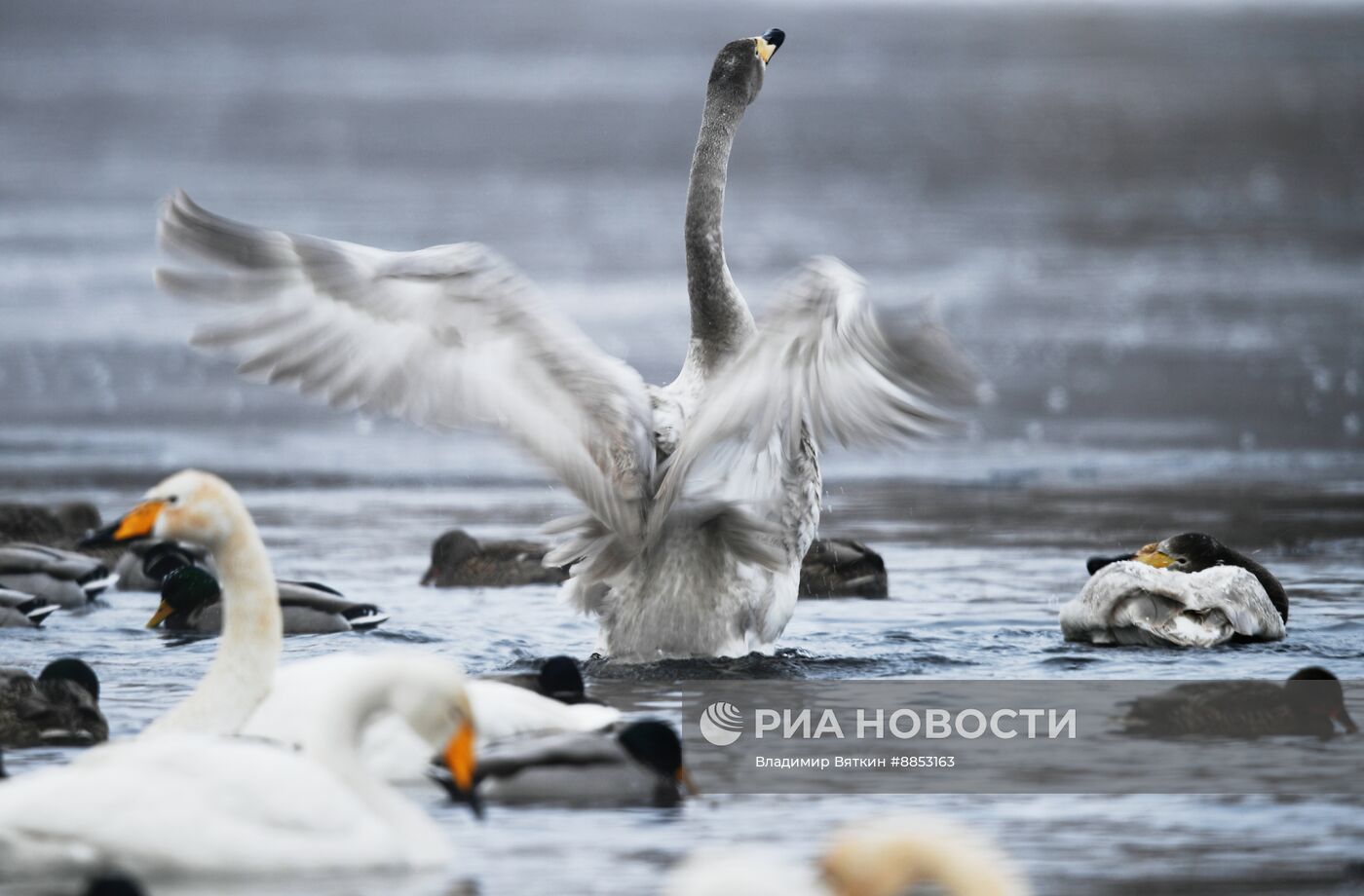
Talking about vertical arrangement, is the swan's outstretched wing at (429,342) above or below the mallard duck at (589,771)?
above

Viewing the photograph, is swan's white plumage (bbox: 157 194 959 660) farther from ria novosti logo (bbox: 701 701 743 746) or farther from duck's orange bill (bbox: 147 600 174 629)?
duck's orange bill (bbox: 147 600 174 629)

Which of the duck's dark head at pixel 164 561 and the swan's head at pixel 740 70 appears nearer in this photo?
the swan's head at pixel 740 70

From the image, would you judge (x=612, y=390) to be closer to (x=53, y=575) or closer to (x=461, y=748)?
(x=461, y=748)

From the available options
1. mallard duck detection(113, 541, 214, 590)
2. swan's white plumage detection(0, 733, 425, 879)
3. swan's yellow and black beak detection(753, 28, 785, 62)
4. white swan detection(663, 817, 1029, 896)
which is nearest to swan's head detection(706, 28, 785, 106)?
swan's yellow and black beak detection(753, 28, 785, 62)

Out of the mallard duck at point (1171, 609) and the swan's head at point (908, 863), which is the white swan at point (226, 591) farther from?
the mallard duck at point (1171, 609)

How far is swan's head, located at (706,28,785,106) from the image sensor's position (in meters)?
9.37

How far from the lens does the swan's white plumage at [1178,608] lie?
8.62m

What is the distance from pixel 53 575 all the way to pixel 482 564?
196 cm

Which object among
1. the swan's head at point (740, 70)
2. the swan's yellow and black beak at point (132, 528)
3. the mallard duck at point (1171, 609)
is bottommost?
the mallard duck at point (1171, 609)

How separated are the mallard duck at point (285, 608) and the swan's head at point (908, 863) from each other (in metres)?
5.02

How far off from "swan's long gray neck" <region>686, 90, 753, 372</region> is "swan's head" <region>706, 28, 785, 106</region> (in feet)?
1.48

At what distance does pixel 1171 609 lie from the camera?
28.5ft

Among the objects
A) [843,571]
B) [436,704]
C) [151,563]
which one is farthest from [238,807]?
[151,563]

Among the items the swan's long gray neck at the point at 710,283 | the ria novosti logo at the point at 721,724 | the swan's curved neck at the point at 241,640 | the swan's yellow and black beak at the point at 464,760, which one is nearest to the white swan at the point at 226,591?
the swan's curved neck at the point at 241,640
